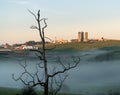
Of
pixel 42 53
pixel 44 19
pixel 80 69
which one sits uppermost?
pixel 44 19

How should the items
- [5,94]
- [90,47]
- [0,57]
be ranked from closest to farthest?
[5,94] < [90,47] < [0,57]

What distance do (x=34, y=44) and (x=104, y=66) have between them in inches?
3064

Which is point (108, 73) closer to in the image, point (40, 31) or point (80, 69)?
point (80, 69)

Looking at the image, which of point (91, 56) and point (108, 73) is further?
point (91, 56)

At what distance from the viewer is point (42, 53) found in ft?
32.3

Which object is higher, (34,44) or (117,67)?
(34,44)

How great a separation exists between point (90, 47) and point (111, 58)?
824cm

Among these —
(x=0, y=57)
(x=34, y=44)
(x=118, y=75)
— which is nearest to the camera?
(x=34, y=44)

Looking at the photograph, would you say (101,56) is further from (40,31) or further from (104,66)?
(40,31)

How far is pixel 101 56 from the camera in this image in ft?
288

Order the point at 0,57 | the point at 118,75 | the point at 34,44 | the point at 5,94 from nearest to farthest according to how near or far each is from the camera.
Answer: the point at 34,44 → the point at 5,94 → the point at 118,75 → the point at 0,57

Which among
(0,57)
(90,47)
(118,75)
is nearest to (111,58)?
(90,47)

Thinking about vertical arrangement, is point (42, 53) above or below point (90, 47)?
above

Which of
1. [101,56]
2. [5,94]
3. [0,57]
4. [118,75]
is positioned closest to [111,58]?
[101,56]
